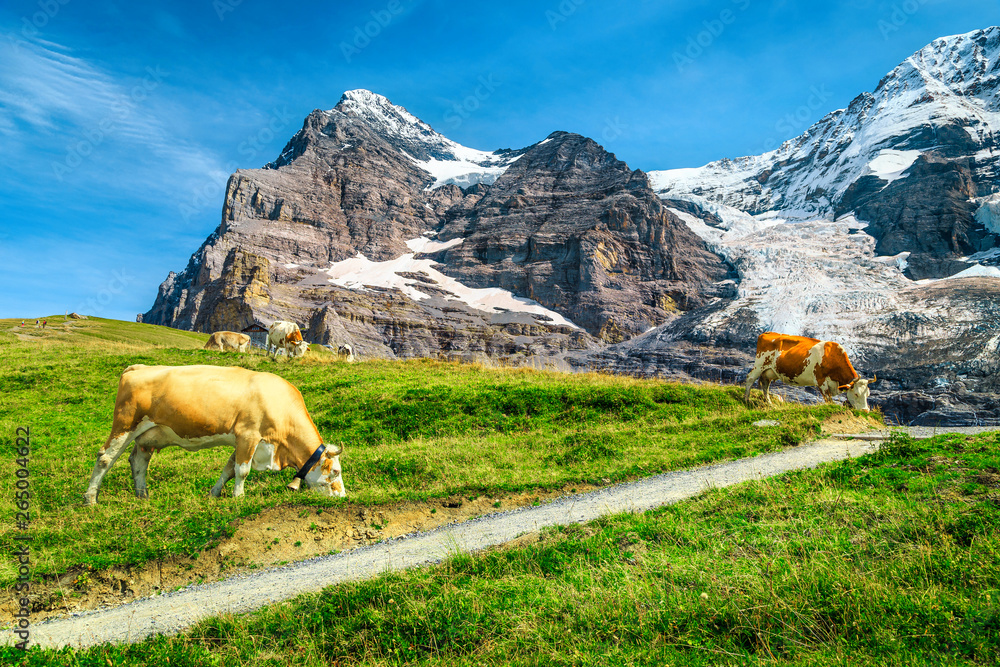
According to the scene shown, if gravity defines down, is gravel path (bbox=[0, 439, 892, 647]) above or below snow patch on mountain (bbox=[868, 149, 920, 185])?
below

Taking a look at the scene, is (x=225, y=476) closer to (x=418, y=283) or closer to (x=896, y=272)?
(x=418, y=283)

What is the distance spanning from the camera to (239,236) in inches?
6565

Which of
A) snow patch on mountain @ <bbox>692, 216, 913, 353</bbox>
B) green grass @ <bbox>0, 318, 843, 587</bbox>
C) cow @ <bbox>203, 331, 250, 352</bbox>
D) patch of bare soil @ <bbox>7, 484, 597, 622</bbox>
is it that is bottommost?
patch of bare soil @ <bbox>7, 484, 597, 622</bbox>

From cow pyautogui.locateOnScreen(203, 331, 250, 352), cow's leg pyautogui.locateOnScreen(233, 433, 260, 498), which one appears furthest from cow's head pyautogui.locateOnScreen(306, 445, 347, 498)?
cow pyautogui.locateOnScreen(203, 331, 250, 352)

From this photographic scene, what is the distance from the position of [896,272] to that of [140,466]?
584ft

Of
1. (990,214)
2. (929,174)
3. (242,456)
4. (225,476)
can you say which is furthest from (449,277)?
(242,456)

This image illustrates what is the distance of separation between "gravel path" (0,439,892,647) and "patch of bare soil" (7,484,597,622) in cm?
31

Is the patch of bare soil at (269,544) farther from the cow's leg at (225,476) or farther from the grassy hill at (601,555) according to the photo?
the cow's leg at (225,476)

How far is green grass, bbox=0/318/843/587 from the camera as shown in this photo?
8773 millimetres

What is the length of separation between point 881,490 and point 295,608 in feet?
26.6

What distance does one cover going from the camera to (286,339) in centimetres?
3231

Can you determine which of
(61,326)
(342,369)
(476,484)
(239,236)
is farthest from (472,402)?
(239,236)

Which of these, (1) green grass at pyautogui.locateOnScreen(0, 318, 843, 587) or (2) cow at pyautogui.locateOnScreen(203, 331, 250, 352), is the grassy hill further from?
(2) cow at pyautogui.locateOnScreen(203, 331, 250, 352)

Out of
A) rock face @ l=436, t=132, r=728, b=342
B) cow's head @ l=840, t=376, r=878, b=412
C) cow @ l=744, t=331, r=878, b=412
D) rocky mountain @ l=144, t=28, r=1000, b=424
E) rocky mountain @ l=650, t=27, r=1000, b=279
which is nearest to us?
cow's head @ l=840, t=376, r=878, b=412
